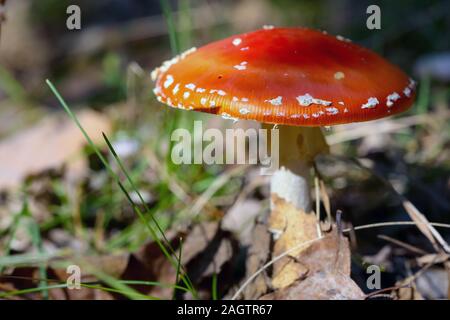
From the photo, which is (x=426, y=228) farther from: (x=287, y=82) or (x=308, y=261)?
(x=287, y=82)

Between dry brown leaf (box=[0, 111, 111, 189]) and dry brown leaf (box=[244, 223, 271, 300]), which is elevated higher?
dry brown leaf (box=[0, 111, 111, 189])

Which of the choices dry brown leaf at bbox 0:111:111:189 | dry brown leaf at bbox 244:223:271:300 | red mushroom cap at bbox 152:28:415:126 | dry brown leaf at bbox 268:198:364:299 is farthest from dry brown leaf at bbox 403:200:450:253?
dry brown leaf at bbox 0:111:111:189

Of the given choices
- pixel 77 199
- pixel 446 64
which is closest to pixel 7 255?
pixel 77 199

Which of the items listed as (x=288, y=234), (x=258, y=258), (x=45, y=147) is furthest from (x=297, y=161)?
(x=45, y=147)

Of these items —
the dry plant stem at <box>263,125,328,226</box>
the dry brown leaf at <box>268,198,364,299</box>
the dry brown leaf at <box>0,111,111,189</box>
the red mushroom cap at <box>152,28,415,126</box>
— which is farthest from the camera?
the dry brown leaf at <box>0,111,111,189</box>

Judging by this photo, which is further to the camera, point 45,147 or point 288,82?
point 45,147

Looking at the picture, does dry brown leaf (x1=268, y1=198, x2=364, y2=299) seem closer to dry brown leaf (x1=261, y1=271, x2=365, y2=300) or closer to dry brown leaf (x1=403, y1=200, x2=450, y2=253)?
dry brown leaf (x1=261, y1=271, x2=365, y2=300)
